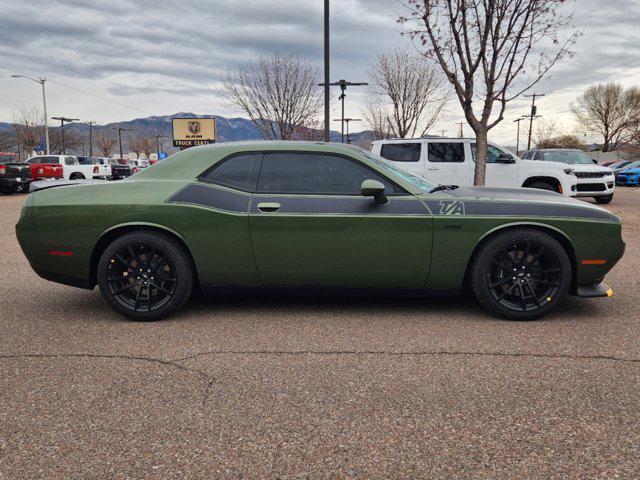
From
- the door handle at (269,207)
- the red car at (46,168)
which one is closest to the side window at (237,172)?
the door handle at (269,207)

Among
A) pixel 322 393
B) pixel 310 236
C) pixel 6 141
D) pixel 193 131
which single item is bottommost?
pixel 322 393

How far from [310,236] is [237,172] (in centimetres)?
80

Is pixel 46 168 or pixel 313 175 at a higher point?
pixel 46 168

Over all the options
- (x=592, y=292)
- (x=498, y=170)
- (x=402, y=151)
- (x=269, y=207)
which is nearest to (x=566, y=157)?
(x=498, y=170)

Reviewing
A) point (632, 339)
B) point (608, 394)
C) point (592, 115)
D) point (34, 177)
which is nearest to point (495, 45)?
point (632, 339)

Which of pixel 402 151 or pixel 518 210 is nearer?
pixel 518 210

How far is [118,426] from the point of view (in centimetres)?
235

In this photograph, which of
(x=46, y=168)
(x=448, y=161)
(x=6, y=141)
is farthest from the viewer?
(x=6, y=141)

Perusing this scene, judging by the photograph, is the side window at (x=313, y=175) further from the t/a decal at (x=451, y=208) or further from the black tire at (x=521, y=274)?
the black tire at (x=521, y=274)

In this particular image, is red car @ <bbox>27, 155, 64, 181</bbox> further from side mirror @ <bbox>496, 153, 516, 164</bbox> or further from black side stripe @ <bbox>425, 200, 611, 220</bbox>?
black side stripe @ <bbox>425, 200, 611, 220</bbox>

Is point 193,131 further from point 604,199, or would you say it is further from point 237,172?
point 237,172

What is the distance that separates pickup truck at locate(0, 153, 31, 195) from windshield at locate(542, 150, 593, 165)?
21124mm

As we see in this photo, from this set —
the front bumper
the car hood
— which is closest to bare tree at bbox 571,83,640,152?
the front bumper

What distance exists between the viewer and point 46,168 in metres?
24.1
